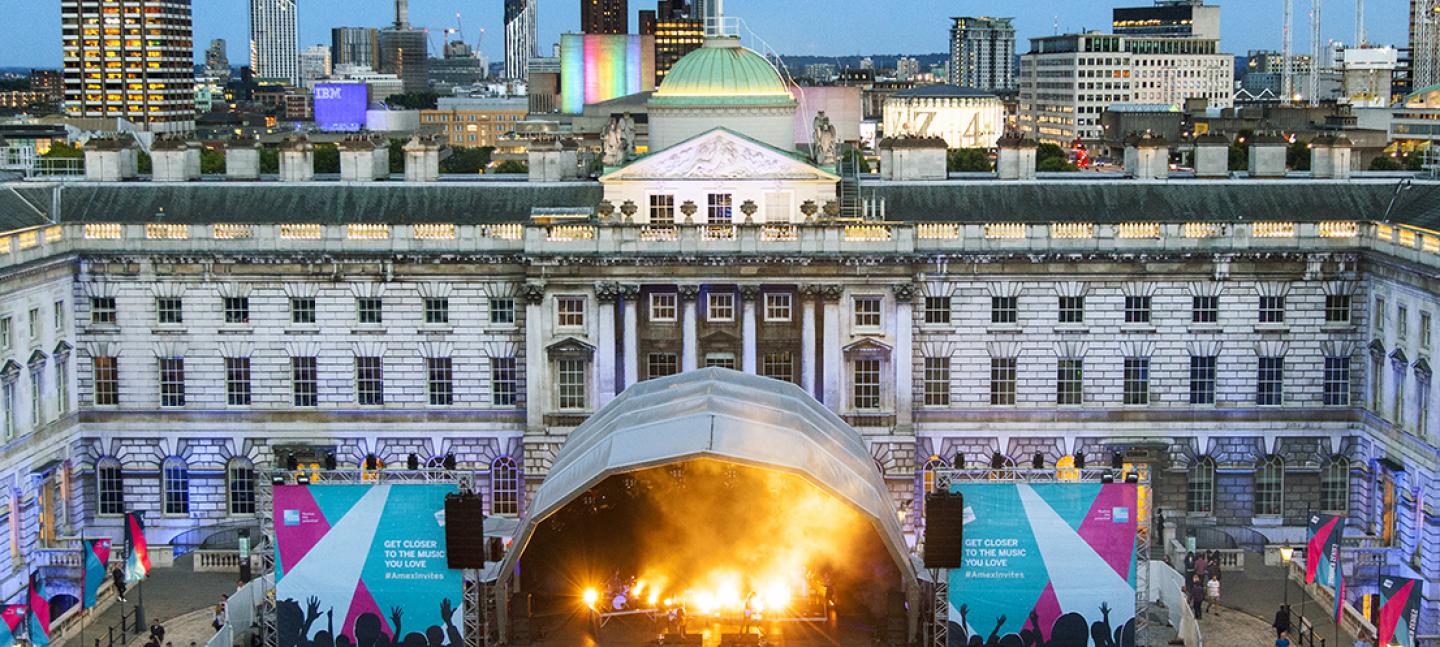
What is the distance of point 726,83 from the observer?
324 feet

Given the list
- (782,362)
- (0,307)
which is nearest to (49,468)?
(0,307)

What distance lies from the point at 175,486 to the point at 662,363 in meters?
20.8

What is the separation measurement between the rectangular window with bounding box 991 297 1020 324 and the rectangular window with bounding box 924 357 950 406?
2618 millimetres

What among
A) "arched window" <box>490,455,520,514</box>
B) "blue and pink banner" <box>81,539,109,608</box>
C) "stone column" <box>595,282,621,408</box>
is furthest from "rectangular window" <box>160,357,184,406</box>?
"stone column" <box>595,282,621,408</box>

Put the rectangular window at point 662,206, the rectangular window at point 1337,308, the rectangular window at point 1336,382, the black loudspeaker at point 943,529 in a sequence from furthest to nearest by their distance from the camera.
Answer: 1. the rectangular window at point 662,206
2. the rectangular window at point 1336,382
3. the rectangular window at point 1337,308
4. the black loudspeaker at point 943,529

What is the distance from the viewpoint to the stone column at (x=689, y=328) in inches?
3551

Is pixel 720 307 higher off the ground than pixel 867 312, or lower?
higher

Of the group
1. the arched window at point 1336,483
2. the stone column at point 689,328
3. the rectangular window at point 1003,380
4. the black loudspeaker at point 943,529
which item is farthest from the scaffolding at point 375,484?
the arched window at point 1336,483

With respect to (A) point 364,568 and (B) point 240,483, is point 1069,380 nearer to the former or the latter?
(A) point 364,568

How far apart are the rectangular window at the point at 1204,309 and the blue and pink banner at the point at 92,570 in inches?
1707

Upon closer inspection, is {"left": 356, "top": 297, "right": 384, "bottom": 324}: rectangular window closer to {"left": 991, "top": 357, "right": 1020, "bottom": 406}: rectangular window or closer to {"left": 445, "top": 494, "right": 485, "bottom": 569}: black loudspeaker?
{"left": 991, "top": 357, "right": 1020, "bottom": 406}: rectangular window

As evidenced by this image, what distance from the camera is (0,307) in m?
82.8

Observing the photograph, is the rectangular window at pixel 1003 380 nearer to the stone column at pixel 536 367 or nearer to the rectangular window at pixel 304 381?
the stone column at pixel 536 367

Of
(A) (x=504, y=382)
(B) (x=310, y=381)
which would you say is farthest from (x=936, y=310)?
(B) (x=310, y=381)
